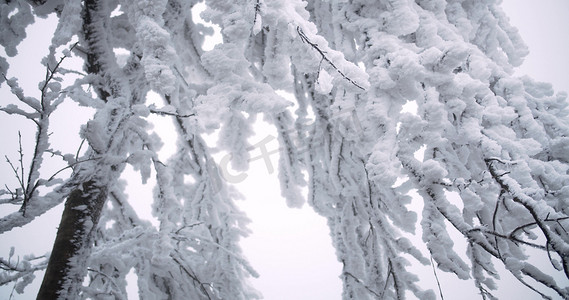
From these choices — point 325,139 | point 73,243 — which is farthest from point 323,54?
point 73,243

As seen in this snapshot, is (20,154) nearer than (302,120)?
Yes

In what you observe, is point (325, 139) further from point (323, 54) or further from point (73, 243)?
point (73, 243)

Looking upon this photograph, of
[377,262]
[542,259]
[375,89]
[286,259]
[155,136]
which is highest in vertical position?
[286,259]

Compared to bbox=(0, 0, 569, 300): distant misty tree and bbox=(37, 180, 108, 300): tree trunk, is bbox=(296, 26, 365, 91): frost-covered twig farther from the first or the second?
bbox=(37, 180, 108, 300): tree trunk

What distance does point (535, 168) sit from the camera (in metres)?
1.32

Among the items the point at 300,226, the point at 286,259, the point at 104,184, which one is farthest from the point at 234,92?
the point at 300,226

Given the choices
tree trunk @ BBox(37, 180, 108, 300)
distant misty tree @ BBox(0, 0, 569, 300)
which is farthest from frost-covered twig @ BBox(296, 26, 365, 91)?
tree trunk @ BBox(37, 180, 108, 300)

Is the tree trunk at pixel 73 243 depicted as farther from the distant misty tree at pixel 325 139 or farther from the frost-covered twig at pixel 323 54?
the frost-covered twig at pixel 323 54

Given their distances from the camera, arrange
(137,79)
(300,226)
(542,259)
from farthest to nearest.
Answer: (300,226), (542,259), (137,79)

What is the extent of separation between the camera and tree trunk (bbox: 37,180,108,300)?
1.46 m

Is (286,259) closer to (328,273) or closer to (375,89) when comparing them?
(328,273)

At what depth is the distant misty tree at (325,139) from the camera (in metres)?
1.08

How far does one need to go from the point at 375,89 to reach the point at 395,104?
4.5 inches

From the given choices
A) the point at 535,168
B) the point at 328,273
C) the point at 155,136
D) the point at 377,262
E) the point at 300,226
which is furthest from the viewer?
the point at 300,226
